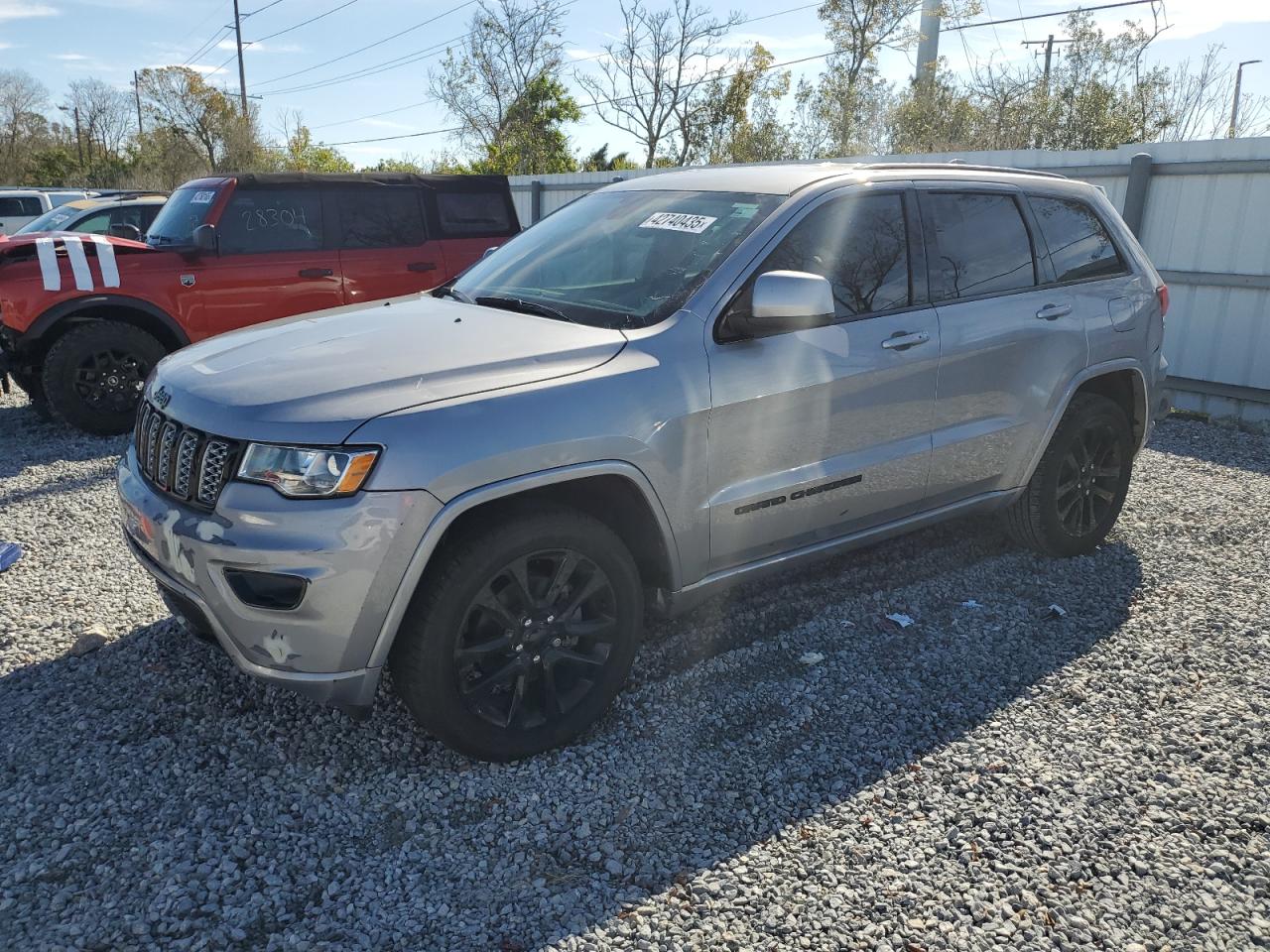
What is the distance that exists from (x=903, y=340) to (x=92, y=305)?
5.83m

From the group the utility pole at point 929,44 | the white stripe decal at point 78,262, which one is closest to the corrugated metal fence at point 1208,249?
the white stripe decal at point 78,262

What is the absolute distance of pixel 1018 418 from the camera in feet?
13.5

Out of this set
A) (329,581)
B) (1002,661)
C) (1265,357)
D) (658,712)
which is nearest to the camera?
(329,581)

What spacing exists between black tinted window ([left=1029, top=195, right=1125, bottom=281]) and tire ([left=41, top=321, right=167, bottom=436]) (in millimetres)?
5792

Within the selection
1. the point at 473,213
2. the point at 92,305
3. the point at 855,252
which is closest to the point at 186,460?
the point at 855,252

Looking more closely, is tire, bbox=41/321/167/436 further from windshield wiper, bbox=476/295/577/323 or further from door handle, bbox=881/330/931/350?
door handle, bbox=881/330/931/350

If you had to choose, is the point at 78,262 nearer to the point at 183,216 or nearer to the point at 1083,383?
the point at 183,216

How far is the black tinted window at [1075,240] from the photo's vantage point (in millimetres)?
4284

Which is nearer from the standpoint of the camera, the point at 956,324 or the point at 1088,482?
the point at 956,324

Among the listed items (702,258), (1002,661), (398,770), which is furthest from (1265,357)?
(398,770)

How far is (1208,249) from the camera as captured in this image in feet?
26.3

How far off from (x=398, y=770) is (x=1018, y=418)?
9.60ft

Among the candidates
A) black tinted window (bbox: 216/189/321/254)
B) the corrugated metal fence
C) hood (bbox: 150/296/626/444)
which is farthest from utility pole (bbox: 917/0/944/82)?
hood (bbox: 150/296/626/444)

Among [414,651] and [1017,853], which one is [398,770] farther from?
[1017,853]
